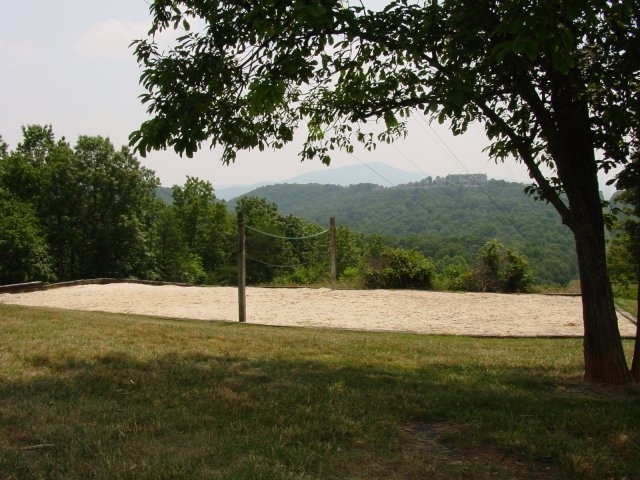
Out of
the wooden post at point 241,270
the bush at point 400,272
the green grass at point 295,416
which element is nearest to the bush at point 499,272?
the bush at point 400,272

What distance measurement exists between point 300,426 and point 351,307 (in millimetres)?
11051

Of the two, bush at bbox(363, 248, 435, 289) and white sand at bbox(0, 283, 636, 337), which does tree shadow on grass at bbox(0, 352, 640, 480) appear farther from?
bush at bbox(363, 248, 435, 289)

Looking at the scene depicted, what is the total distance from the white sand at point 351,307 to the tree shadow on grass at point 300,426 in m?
6.30

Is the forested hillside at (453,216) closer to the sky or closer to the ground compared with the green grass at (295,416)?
closer to the sky

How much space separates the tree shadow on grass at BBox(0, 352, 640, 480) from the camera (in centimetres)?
302

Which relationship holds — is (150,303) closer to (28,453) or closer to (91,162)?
(28,453)

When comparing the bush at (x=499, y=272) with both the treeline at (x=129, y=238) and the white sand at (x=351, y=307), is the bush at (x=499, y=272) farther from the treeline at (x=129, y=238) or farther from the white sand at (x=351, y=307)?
the white sand at (x=351, y=307)

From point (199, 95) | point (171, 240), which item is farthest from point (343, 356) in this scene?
point (171, 240)

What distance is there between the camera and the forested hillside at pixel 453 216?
53.3m

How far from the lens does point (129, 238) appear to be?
38250 millimetres

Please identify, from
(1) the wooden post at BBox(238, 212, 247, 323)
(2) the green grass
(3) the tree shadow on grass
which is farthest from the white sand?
(3) the tree shadow on grass

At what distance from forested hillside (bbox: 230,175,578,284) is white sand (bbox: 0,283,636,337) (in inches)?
577

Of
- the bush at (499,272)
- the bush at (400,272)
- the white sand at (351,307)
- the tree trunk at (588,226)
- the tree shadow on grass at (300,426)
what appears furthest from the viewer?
the bush at (400,272)

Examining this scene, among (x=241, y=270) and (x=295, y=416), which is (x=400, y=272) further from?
(x=295, y=416)
